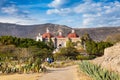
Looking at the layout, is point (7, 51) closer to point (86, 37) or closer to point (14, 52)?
point (14, 52)

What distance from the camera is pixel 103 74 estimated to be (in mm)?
13445

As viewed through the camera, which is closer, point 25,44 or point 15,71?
point 15,71

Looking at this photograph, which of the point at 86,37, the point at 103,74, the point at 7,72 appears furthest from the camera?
the point at 86,37

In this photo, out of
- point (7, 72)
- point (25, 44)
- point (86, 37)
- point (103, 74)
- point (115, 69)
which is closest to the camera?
point (103, 74)

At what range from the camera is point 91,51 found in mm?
80625

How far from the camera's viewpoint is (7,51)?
202ft

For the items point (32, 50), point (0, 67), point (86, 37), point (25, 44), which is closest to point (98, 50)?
point (25, 44)

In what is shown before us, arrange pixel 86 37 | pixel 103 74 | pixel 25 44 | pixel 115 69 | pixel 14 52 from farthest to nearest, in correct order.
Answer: pixel 86 37 < pixel 25 44 < pixel 14 52 < pixel 115 69 < pixel 103 74

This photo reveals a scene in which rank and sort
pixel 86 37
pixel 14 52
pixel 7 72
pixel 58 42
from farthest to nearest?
pixel 58 42 < pixel 86 37 < pixel 14 52 < pixel 7 72

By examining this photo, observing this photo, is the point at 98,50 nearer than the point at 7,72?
No

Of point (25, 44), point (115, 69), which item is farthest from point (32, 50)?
point (115, 69)

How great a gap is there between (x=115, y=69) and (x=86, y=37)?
109 m

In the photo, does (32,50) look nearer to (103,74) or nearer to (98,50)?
(98,50)

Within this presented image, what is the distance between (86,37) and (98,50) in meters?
45.9
